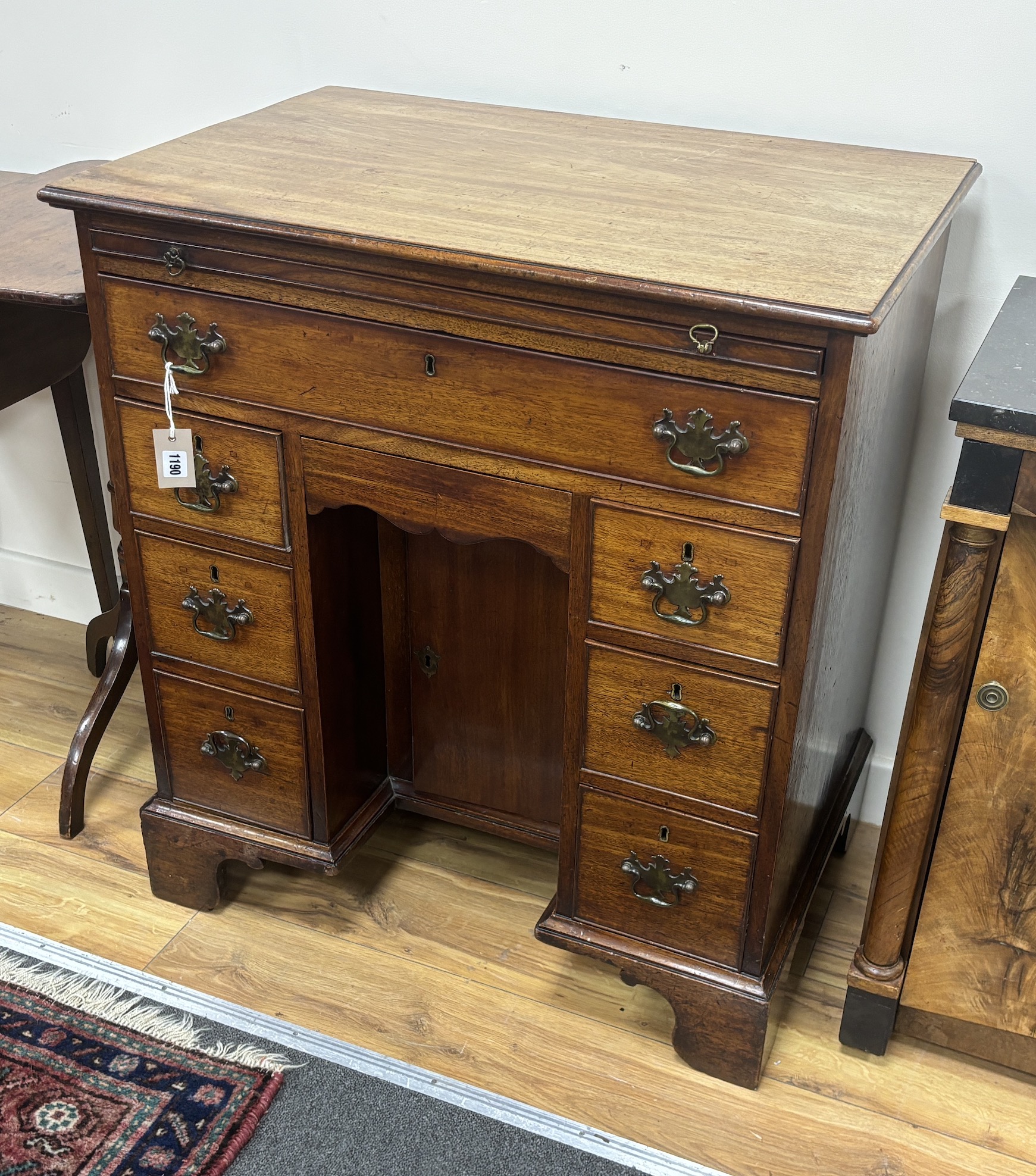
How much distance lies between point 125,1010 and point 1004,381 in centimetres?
133

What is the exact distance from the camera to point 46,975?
1716mm

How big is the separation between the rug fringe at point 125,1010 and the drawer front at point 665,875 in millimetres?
466

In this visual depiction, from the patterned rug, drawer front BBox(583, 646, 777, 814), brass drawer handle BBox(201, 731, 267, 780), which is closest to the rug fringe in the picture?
the patterned rug

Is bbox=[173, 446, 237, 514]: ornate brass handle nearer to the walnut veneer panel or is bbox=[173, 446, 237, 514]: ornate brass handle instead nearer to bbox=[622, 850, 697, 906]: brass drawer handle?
bbox=[622, 850, 697, 906]: brass drawer handle

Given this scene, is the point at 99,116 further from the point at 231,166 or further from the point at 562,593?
the point at 562,593

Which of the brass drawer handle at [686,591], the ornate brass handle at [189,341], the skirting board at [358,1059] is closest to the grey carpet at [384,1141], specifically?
the skirting board at [358,1059]

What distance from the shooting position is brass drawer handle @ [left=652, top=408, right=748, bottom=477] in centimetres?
120

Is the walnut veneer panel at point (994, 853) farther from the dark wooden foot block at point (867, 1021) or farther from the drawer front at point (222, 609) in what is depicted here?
Result: the drawer front at point (222, 609)

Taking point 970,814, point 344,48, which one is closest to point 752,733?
point 970,814

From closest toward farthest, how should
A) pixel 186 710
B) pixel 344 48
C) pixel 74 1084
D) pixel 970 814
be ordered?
pixel 970 814 < pixel 74 1084 < pixel 186 710 < pixel 344 48

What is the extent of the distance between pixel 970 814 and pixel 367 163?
3.36 ft

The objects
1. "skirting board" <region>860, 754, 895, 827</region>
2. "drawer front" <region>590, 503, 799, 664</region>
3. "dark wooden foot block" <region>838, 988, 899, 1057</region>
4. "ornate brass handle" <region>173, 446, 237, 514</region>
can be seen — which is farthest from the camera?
"skirting board" <region>860, 754, 895, 827</region>

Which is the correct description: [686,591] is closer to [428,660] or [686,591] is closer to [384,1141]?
[428,660]

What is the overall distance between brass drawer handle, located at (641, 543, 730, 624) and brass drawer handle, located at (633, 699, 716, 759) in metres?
0.11
